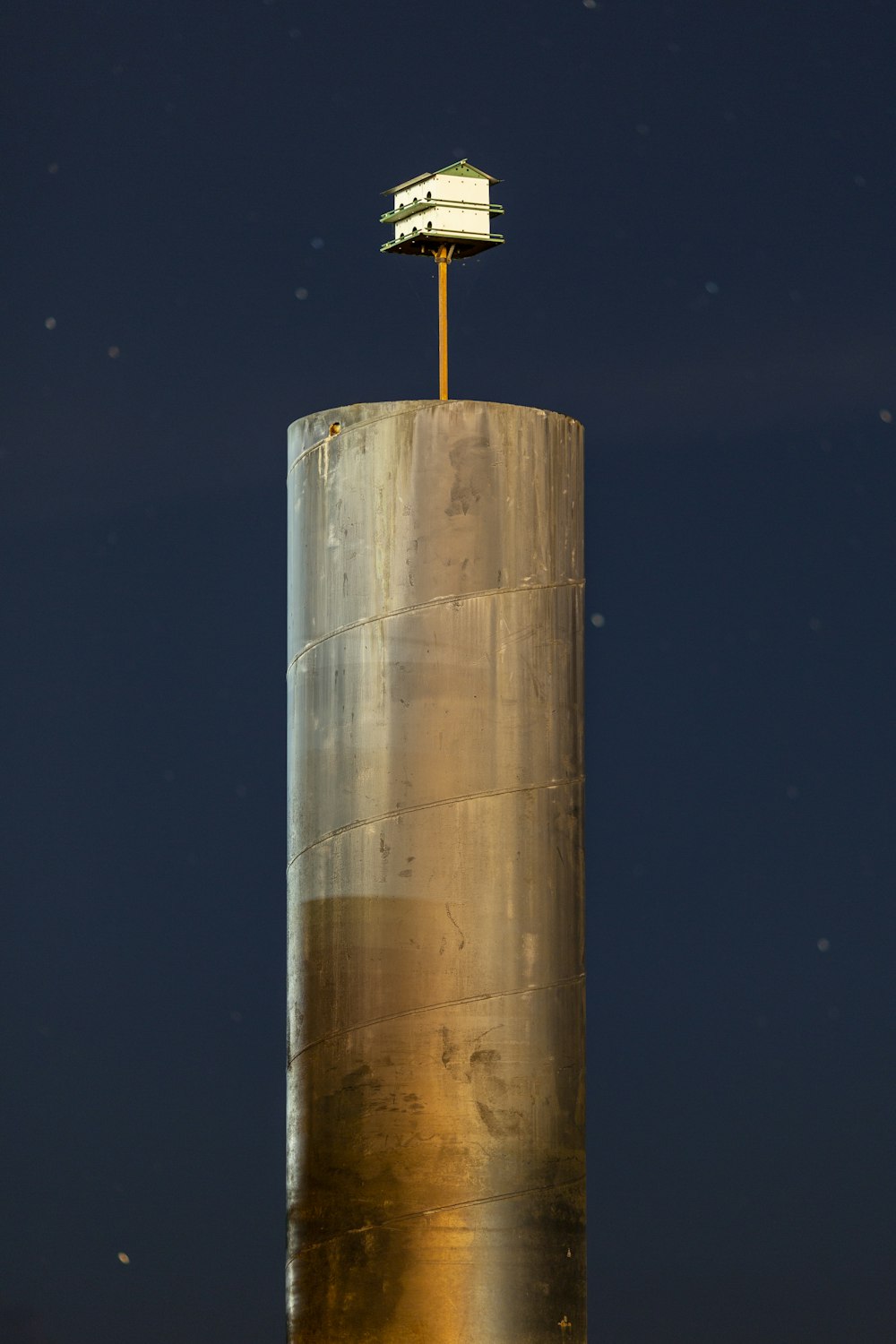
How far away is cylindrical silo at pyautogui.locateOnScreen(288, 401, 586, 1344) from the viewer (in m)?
10.5

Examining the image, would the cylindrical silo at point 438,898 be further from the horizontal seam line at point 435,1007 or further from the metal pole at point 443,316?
the metal pole at point 443,316

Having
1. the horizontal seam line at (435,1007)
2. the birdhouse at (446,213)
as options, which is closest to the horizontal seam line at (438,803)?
the horizontal seam line at (435,1007)

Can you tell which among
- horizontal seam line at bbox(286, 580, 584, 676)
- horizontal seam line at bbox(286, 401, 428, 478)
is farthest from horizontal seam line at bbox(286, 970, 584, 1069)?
horizontal seam line at bbox(286, 401, 428, 478)

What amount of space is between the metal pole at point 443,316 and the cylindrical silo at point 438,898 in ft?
1.59

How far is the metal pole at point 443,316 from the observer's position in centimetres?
1131

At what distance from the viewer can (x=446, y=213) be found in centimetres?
1160

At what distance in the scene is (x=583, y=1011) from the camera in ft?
36.4

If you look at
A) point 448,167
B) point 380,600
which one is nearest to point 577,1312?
point 380,600

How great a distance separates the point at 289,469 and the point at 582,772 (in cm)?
218

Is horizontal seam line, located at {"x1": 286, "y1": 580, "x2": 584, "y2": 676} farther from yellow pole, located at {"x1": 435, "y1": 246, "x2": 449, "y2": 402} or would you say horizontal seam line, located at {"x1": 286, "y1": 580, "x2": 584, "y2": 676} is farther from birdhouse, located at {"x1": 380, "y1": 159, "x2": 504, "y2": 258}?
birdhouse, located at {"x1": 380, "y1": 159, "x2": 504, "y2": 258}

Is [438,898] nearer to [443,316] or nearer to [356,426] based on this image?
[356,426]

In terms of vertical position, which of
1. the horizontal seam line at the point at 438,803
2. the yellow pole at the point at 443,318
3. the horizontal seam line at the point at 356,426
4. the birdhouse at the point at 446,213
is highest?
the birdhouse at the point at 446,213

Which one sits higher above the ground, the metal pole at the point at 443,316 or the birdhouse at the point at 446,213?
the birdhouse at the point at 446,213

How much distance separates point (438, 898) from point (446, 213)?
11.9ft
